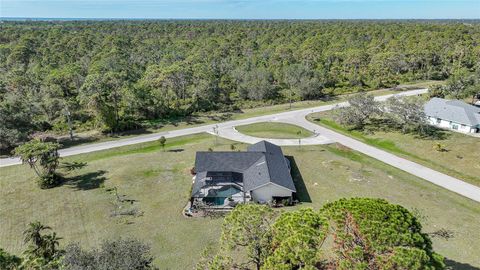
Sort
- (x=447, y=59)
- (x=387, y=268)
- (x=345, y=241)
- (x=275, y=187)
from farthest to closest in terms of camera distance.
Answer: (x=447, y=59) → (x=275, y=187) → (x=345, y=241) → (x=387, y=268)

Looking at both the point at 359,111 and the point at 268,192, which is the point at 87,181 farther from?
the point at 359,111

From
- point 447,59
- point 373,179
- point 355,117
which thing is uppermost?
point 447,59

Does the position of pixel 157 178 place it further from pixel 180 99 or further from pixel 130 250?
pixel 180 99

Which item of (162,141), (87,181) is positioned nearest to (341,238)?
(87,181)

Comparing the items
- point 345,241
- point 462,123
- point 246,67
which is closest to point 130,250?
point 345,241

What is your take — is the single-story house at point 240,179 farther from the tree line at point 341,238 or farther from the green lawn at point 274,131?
the tree line at point 341,238

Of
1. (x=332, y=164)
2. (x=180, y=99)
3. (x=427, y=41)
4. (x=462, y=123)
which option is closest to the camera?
(x=332, y=164)

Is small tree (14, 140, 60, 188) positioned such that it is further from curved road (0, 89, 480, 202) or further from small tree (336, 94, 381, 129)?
small tree (336, 94, 381, 129)

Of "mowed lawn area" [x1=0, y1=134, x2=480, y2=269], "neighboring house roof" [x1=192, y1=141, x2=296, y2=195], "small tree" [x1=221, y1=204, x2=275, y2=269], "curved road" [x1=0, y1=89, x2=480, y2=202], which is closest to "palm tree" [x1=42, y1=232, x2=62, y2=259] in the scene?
"mowed lawn area" [x1=0, y1=134, x2=480, y2=269]
